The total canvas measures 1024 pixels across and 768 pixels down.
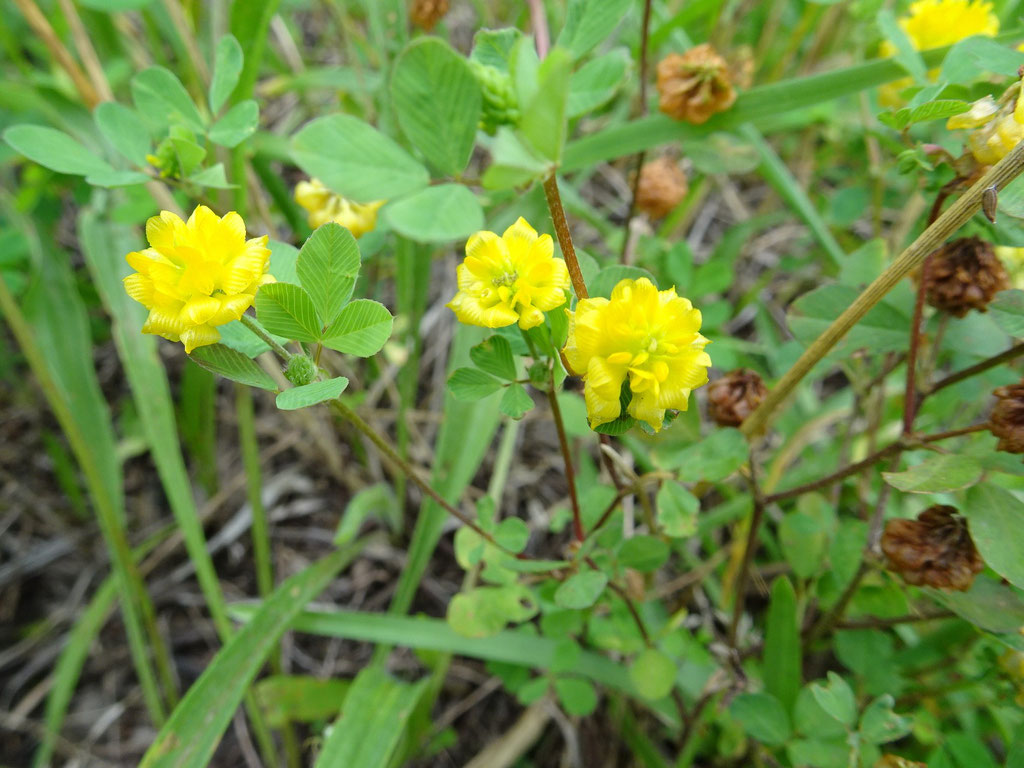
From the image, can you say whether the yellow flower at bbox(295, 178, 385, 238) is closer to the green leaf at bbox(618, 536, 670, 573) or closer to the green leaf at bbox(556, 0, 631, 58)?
the green leaf at bbox(556, 0, 631, 58)

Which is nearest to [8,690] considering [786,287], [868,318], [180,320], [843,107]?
[180,320]

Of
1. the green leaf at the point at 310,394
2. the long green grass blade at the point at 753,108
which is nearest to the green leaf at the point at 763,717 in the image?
the green leaf at the point at 310,394

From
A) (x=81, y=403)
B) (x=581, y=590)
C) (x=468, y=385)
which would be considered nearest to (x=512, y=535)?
(x=581, y=590)

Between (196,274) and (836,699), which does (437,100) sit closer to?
→ (196,274)

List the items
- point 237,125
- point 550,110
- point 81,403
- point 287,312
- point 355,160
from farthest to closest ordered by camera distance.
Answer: point 81,403, point 237,125, point 355,160, point 287,312, point 550,110

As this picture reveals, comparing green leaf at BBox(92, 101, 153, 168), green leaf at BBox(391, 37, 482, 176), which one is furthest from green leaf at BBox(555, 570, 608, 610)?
green leaf at BBox(92, 101, 153, 168)

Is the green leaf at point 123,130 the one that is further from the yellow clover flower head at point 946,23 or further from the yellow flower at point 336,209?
the yellow clover flower head at point 946,23
